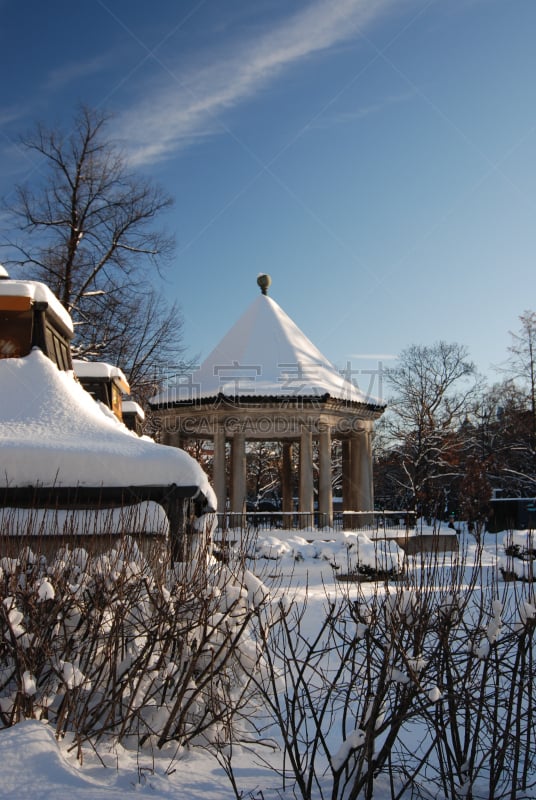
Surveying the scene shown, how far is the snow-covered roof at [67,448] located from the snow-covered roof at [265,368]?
1326cm

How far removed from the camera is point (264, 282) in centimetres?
2606

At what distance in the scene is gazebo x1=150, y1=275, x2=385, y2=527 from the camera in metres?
21.3

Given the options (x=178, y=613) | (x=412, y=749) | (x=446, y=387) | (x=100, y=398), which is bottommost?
(x=412, y=749)

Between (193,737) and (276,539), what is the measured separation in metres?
11.0

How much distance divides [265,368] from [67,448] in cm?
1591

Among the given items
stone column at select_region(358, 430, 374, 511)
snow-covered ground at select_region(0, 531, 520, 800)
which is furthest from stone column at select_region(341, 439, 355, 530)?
snow-covered ground at select_region(0, 531, 520, 800)

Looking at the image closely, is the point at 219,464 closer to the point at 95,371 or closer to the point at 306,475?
the point at 306,475

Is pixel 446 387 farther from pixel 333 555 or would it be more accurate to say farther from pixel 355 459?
pixel 333 555

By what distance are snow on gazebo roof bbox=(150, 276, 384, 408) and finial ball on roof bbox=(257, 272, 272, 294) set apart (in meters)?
0.04

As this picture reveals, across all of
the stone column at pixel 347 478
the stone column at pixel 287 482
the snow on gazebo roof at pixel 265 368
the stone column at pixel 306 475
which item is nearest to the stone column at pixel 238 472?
the snow on gazebo roof at pixel 265 368

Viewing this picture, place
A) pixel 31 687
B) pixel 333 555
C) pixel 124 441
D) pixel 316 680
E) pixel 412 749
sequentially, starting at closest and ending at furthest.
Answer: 1. pixel 31 687
2. pixel 412 749
3. pixel 316 680
4. pixel 124 441
5. pixel 333 555

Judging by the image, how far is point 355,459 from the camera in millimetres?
23578

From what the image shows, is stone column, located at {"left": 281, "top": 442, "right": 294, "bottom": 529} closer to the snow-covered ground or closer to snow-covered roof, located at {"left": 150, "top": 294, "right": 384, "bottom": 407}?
snow-covered roof, located at {"left": 150, "top": 294, "right": 384, "bottom": 407}

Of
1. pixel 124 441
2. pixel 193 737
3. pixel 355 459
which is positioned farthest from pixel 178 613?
pixel 355 459
